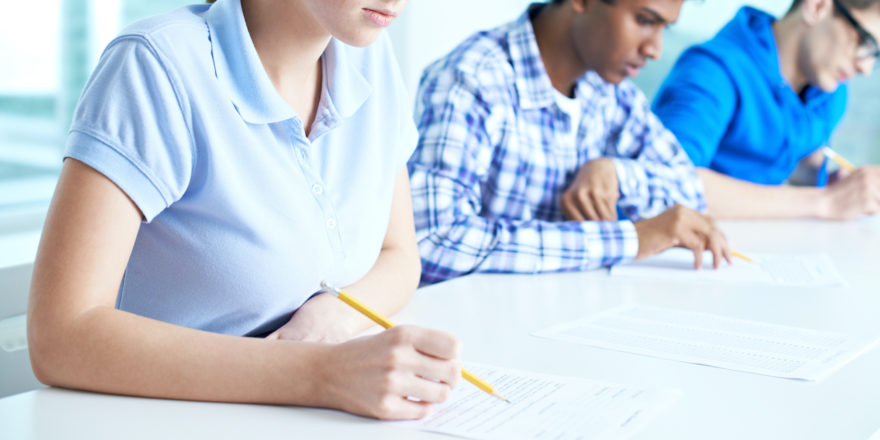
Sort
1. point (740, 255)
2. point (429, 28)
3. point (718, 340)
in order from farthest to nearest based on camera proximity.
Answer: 1. point (429, 28)
2. point (740, 255)
3. point (718, 340)

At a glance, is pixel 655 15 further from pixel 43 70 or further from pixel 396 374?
pixel 43 70

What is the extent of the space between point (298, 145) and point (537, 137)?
2.81ft

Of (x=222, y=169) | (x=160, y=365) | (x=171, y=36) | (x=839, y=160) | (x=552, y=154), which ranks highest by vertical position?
(x=171, y=36)

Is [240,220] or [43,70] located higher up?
[240,220]

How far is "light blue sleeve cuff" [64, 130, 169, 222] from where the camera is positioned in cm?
82

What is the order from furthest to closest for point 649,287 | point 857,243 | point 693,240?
point 857,243
point 693,240
point 649,287

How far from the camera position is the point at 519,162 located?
177 cm

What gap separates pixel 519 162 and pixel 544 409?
98 cm

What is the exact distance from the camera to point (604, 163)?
184 cm

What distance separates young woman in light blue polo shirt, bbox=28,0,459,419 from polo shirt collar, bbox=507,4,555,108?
1.80 feet

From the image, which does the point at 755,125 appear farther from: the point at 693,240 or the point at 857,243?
the point at 693,240

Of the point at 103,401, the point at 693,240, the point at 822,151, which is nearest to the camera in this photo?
the point at 103,401

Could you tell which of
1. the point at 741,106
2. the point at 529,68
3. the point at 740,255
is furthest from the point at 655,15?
the point at 741,106

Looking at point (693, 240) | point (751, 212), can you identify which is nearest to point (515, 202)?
point (693, 240)
